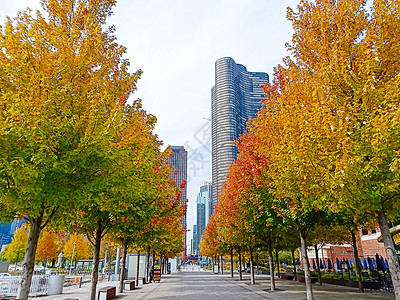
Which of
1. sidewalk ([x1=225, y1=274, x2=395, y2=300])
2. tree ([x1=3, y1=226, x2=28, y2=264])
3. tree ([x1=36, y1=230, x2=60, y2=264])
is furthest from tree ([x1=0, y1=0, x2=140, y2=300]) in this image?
tree ([x1=3, y1=226, x2=28, y2=264])

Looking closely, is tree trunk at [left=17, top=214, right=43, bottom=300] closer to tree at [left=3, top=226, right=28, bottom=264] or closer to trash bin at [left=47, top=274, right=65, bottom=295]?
trash bin at [left=47, top=274, right=65, bottom=295]

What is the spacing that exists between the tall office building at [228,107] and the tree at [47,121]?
75.7 m

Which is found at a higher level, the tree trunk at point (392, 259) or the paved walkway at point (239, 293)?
the tree trunk at point (392, 259)

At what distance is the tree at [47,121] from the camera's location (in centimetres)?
599

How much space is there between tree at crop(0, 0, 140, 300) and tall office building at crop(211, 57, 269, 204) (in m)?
75.7

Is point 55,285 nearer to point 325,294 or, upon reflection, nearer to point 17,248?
point 325,294

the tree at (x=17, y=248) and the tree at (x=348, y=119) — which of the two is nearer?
the tree at (x=348, y=119)

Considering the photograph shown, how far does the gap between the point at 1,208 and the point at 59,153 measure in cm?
273

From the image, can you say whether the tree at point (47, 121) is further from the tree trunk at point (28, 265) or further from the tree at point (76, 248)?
the tree at point (76, 248)

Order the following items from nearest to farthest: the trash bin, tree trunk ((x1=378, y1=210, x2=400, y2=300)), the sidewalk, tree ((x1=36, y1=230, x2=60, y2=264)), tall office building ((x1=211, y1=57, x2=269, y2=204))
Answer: tree trunk ((x1=378, y1=210, x2=400, y2=300))
the sidewalk
the trash bin
tree ((x1=36, y1=230, x2=60, y2=264))
tall office building ((x1=211, y1=57, x2=269, y2=204))

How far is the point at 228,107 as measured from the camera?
400 ft

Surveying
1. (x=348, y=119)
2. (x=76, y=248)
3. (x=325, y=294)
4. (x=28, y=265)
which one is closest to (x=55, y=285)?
(x=28, y=265)

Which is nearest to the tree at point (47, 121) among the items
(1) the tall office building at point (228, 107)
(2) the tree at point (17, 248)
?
(2) the tree at point (17, 248)

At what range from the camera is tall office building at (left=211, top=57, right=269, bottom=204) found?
347 feet
